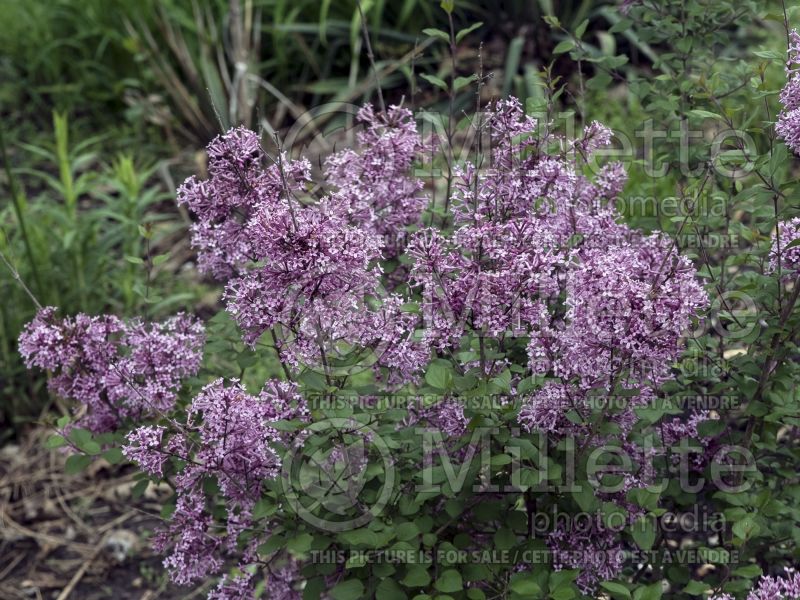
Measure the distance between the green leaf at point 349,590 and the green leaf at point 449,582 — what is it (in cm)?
16

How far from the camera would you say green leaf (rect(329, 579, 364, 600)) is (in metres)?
1.98

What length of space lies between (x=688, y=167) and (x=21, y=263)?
9.80 feet

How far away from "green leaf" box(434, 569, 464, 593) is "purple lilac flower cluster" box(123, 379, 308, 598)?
423 millimetres

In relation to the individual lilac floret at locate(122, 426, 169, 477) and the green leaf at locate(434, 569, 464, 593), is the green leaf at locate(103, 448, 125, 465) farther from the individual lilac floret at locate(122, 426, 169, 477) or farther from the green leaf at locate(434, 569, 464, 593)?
the green leaf at locate(434, 569, 464, 593)

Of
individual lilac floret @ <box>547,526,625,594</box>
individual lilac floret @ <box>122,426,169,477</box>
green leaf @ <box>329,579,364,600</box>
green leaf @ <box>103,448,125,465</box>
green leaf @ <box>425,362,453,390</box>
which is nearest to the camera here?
green leaf @ <box>425,362,453,390</box>

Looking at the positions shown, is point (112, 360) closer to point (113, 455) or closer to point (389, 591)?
point (113, 455)

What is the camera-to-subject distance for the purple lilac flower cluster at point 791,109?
Answer: 1932 mm

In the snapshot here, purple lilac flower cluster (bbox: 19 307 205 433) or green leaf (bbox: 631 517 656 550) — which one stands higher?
purple lilac flower cluster (bbox: 19 307 205 433)

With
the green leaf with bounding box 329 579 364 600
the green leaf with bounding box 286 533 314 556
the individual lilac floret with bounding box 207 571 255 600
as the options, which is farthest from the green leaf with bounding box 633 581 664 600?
the individual lilac floret with bounding box 207 571 255 600

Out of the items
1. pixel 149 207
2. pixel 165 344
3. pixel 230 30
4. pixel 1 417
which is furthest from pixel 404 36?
pixel 165 344

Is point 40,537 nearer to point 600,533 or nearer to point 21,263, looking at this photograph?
point 21,263

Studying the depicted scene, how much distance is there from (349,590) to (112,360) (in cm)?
86

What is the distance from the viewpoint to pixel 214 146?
204cm

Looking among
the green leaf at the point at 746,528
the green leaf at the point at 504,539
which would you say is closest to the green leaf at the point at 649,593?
the green leaf at the point at 746,528
